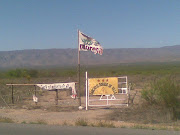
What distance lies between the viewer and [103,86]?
13633mm

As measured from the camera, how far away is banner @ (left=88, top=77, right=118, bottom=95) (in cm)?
1360

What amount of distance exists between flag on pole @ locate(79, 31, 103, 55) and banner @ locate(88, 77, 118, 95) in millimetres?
1490

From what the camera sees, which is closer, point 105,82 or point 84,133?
point 84,133

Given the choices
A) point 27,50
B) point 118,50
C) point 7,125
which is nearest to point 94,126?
point 7,125

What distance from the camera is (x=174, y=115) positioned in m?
11.6

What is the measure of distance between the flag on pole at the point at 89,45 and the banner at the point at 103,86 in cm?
149

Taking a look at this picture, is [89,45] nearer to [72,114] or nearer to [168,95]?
[72,114]

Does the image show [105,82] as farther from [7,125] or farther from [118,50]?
[118,50]

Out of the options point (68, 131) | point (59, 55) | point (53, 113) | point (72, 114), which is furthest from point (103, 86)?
point (59, 55)

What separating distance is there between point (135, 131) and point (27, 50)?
2067 inches

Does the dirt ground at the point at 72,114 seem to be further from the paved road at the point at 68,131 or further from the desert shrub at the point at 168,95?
the paved road at the point at 68,131

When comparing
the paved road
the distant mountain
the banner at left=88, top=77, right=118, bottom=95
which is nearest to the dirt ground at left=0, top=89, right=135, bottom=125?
the banner at left=88, top=77, right=118, bottom=95

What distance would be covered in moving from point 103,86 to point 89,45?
7.47 feet

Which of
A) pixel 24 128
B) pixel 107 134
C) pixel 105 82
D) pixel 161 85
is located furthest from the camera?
pixel 105 82
